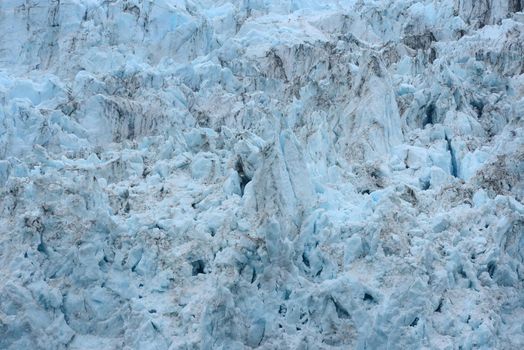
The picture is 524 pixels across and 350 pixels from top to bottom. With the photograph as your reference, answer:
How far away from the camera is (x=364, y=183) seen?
9.88m

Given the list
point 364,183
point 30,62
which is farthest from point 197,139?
point 30,62

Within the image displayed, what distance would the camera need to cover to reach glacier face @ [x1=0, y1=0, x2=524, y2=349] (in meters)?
7.86

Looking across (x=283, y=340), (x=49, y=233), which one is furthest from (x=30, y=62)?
(x=283, y=340)

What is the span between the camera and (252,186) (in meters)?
8.84

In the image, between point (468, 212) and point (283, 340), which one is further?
point (468, 212)

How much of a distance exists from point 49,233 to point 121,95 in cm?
480

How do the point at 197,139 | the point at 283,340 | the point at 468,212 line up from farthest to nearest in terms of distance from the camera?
the point at 197,139 → the point at 468,212 → the point at 283,340

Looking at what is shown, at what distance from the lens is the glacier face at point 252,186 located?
25.8 ft

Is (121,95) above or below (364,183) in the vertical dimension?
below

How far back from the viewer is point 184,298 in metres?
8.09

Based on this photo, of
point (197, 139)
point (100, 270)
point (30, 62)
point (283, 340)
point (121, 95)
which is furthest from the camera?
point (30, 62)

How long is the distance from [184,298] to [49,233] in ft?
5.65

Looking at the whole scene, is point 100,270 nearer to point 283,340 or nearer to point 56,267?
point 56,267

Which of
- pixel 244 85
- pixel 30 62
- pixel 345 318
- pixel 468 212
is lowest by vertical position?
pixel 30 62
